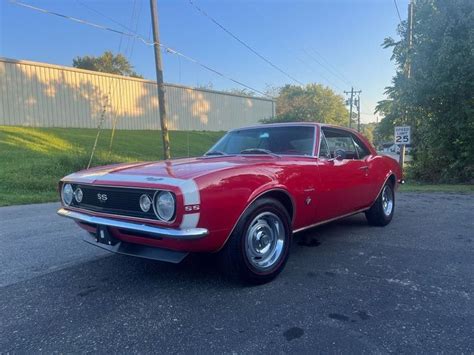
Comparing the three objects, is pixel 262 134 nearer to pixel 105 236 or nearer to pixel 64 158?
pixel 105 236

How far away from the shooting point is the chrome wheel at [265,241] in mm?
3504

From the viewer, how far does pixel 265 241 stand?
368 cm

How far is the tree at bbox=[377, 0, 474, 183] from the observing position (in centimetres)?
1251

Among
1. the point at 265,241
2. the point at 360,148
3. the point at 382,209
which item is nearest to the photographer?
the point at 265,241

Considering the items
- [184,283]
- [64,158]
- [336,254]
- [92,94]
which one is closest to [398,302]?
[336,254]

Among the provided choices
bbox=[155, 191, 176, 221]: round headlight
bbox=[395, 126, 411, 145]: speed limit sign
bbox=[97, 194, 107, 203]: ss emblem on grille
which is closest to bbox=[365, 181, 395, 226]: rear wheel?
bbox=[155, 191, 176, 221]: round headlight

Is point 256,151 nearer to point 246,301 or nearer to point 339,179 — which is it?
point 339,179

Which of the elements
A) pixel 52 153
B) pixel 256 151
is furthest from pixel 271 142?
pixel 52 153

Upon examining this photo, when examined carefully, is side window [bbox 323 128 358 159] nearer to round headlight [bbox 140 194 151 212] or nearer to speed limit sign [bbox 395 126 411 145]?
round headlight [bbox 140 194 151 212]

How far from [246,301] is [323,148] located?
2.22 meters

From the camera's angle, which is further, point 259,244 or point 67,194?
point 67,194

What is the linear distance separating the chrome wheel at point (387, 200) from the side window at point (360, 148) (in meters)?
0.78

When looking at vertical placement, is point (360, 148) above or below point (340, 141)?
below

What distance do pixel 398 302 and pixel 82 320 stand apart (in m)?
2.51
